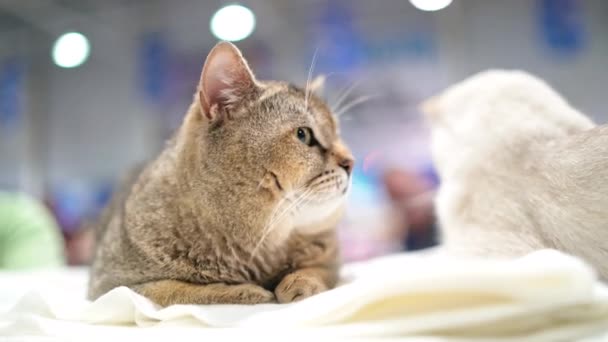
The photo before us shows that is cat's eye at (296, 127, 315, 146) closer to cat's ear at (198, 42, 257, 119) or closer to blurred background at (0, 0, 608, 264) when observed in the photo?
cat's ear at (198, 42, 257, 119)

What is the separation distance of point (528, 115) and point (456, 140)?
215 mm

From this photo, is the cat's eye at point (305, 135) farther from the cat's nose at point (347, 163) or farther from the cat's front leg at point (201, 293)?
the cat's front leg at point (201, 293)

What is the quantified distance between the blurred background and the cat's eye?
3.37 ft

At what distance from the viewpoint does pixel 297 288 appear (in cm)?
83

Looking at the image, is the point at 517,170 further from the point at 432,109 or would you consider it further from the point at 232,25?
the point at 232,25

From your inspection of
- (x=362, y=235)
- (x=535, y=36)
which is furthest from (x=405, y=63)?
(x=362, y=235)

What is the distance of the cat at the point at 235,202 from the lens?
857 mm

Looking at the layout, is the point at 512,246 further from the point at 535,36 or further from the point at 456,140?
the point at 535,36

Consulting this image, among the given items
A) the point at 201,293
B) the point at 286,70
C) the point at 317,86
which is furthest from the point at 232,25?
the point at 286,70

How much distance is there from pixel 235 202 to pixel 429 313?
1.33 feet

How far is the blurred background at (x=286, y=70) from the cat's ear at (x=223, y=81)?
1092 millimetres

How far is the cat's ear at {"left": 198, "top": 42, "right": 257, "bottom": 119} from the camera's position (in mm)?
845

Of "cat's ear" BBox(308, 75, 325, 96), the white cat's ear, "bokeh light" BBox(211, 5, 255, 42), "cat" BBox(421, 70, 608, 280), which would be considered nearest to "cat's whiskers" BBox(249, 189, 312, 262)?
"cat's ear" BBox(308, 75, 325, 96)

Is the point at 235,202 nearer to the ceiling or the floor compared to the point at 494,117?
nearer to the floor
